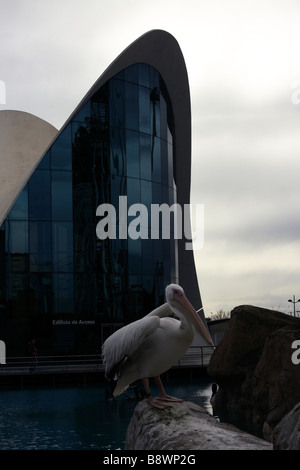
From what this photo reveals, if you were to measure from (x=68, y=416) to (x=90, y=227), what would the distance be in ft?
58.2

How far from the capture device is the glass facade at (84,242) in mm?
32344

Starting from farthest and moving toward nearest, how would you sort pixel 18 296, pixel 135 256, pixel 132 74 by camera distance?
pixel 132 74, pixel 135 256, pixel 18 296

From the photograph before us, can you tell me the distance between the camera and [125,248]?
34312mm

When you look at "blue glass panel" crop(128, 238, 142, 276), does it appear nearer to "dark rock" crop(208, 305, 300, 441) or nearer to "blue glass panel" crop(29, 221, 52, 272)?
"blue glass panel" crop(29, 221, 52, 272)

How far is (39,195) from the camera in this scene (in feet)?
109

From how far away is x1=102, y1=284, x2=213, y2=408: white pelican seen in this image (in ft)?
21.5

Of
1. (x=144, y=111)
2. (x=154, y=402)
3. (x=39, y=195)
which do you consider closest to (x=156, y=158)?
(x=144, y=111)

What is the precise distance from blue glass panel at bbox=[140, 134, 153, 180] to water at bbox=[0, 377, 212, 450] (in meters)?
14.1

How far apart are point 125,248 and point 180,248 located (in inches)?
624

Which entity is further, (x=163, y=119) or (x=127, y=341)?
(x=163, y=119)

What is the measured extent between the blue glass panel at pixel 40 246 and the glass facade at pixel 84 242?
→ 0.16 ft

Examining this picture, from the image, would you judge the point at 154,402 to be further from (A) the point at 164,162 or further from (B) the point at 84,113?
(A) the point at 164,162

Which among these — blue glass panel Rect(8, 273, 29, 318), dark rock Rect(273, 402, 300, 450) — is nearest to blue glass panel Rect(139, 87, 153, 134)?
blue glass panel Rect(8, 273, 29, 318)

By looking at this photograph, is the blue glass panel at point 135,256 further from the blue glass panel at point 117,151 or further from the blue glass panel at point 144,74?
the blue glass panel at point 144,74
